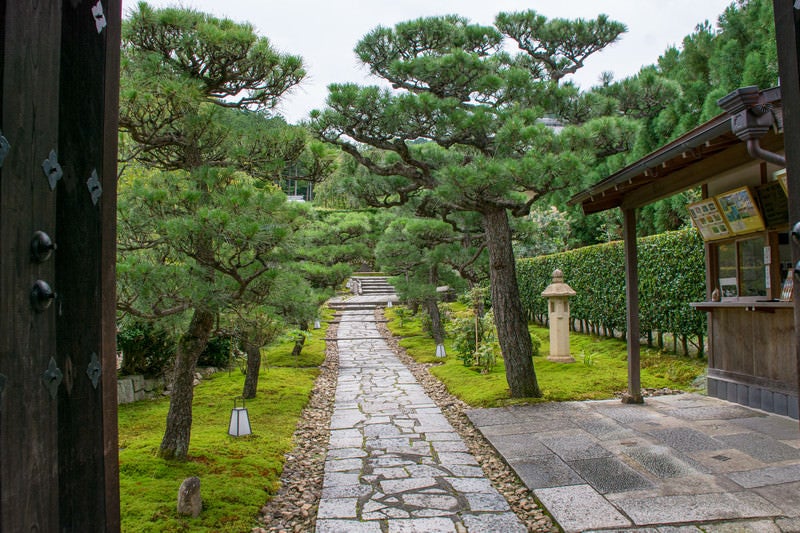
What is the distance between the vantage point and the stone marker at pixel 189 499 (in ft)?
10.7

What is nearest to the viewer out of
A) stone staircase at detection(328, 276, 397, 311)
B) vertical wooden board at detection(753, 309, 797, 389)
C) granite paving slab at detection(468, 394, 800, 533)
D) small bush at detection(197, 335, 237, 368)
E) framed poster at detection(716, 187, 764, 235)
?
granite paving slab at detection(468, 394, 800, 533)

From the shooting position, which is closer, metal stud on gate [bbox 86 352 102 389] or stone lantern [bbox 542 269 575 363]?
metal stud on gate [bbox 86 352 102 389]

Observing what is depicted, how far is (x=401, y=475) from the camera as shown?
13.8 feet

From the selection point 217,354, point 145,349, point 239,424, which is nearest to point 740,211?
point 239,424

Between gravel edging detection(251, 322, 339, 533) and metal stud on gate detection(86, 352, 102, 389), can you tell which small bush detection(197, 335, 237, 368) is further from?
metal stud on gate detection(86, 352, 102, 389)

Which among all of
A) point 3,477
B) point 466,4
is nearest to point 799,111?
point 3,477

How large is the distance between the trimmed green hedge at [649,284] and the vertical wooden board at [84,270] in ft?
25.7

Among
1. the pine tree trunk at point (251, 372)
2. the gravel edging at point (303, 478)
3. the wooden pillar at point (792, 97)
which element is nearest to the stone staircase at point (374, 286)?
the pine tree trunk at point (251, 372)

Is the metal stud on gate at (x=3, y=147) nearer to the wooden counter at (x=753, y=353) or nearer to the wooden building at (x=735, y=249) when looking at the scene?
the wooden building at (x=735, y=249)

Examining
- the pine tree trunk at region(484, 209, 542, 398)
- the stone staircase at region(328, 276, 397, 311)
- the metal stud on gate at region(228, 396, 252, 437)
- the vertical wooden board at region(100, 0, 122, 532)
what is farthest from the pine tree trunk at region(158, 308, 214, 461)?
the stone staircase at region(328, 276, 397, 311)

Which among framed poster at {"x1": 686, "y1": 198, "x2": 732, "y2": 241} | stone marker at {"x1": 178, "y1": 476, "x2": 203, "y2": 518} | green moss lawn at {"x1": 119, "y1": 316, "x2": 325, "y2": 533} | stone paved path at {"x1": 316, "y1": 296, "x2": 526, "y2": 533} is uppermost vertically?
framed poster at {"x1": 686, "y1": 198, "x2": 732, "y2": 241}

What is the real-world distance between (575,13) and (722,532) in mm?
6321

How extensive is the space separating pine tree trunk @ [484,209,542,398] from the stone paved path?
43.4 inches

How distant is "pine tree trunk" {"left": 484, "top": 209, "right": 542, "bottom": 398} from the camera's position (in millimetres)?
6566
